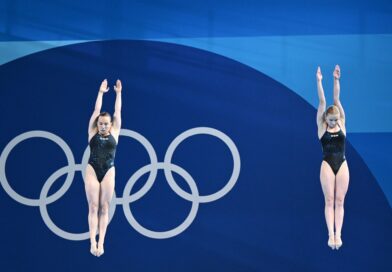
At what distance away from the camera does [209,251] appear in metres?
9.62

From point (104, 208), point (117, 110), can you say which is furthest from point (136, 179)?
point (117, 110)

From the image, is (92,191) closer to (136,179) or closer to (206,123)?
(136,179)

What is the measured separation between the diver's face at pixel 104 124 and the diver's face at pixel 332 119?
9.61 feet

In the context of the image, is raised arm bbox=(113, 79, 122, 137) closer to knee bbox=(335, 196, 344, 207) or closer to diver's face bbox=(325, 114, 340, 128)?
diver's face bbox=(325, 114, 340, 128)

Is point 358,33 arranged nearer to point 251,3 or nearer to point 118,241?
point 251,3

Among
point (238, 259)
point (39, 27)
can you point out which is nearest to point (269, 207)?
point (238, 259)

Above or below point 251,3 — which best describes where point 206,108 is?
below

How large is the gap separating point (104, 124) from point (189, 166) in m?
1.88

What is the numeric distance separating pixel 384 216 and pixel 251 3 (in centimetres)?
390

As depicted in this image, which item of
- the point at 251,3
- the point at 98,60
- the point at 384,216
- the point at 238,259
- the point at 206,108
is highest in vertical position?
the point at 251,3

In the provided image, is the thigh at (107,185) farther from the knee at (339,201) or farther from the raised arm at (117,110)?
the knee at (339,201)

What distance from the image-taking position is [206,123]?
9758 mm

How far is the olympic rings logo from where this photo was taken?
963 cm

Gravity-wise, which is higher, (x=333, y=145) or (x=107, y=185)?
(x=333, y=145)
